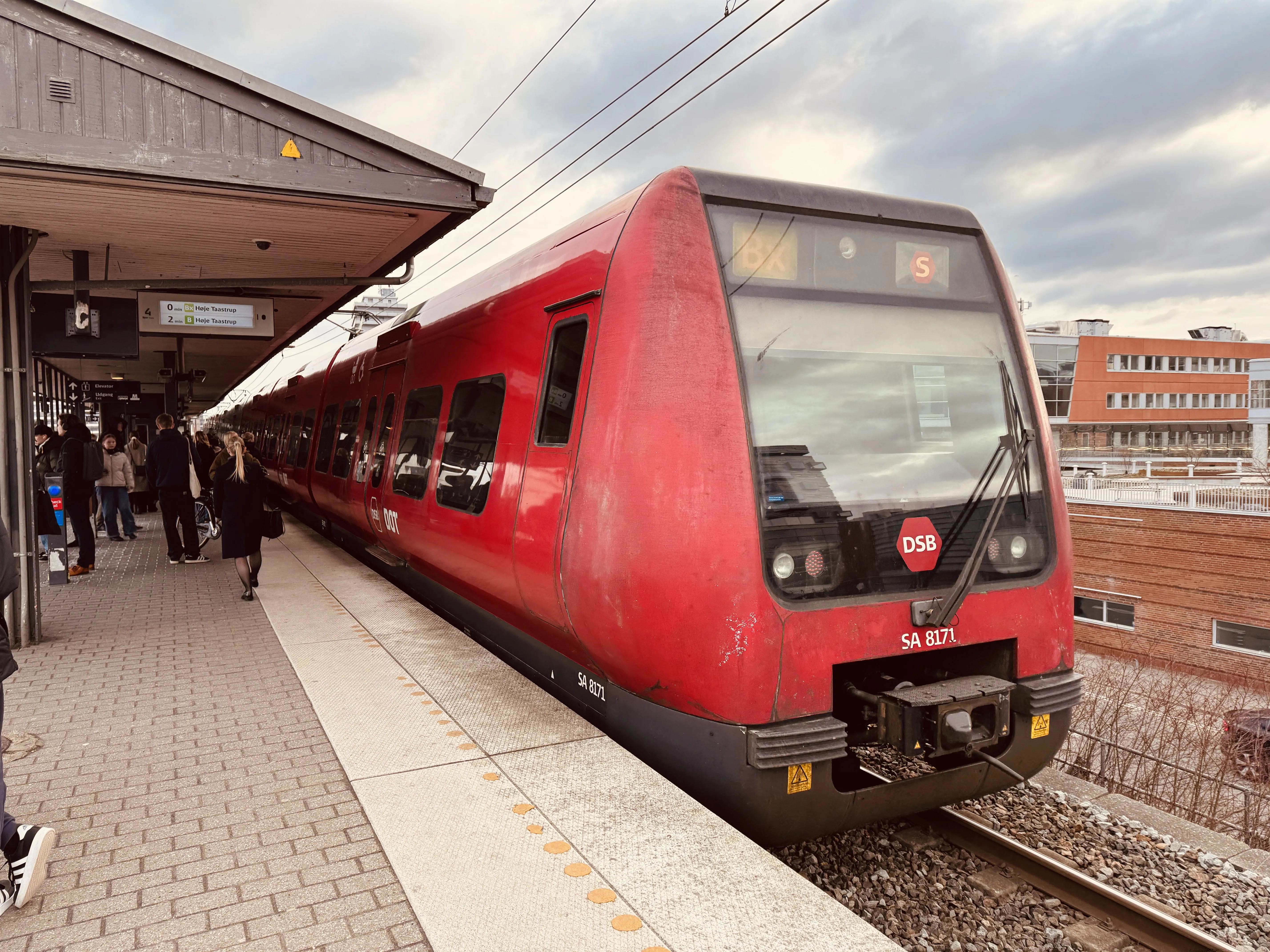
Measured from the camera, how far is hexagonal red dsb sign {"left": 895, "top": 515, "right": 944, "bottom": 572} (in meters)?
3.73

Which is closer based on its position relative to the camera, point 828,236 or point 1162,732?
point 828,236

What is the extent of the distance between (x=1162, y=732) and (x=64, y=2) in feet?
67.9

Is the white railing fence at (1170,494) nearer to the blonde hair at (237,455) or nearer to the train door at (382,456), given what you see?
the train door at (382,456)

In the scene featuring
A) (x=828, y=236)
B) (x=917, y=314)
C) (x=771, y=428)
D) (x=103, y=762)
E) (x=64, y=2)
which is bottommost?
(x=103, y=762)

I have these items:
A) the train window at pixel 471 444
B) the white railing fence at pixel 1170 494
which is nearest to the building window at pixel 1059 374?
the white railing fence at pixel 1170 494

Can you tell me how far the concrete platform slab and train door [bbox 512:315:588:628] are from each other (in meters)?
0.66

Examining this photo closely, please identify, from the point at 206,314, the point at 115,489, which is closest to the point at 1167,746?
the point at 206,314

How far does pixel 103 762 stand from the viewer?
406cm

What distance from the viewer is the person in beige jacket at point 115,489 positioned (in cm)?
1178

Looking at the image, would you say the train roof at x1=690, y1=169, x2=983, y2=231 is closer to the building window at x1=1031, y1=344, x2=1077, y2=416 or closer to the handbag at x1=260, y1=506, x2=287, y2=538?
the handbag at x1=260, y1=506, x2=287, y2=538

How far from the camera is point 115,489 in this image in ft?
40.7

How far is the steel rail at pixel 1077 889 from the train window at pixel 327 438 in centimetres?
819

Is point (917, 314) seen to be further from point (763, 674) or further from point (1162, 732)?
point (1162, 732)

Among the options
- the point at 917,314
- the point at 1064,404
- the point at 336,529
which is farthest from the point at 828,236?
the point at 1064,404
